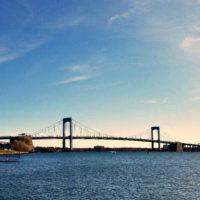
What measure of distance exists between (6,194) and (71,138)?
127 m

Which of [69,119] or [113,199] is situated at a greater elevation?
[69,119]

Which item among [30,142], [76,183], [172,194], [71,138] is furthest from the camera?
[30,142]

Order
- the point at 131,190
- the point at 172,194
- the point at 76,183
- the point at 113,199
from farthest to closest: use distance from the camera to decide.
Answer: the point at 76,183 → the point at 131,190 → the point at 172,194 → the point at 113,199

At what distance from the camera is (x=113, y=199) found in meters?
32.0

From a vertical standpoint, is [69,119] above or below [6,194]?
above

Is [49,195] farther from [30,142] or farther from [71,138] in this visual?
[30,142]

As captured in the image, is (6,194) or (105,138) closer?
(6,194)

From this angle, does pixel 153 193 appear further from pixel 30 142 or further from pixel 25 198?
pixel 30 142

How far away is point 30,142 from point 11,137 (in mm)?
13934

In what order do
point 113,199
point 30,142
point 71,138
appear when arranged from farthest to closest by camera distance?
1. point 30,142
2. point 71,138
3. point 113,199

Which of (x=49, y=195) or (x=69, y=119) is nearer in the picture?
(x=49, y=195)

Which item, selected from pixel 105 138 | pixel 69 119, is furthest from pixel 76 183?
pixel 69 119

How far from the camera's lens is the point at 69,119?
182875 mm

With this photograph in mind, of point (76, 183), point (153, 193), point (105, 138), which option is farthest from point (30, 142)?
point (153, 193)
